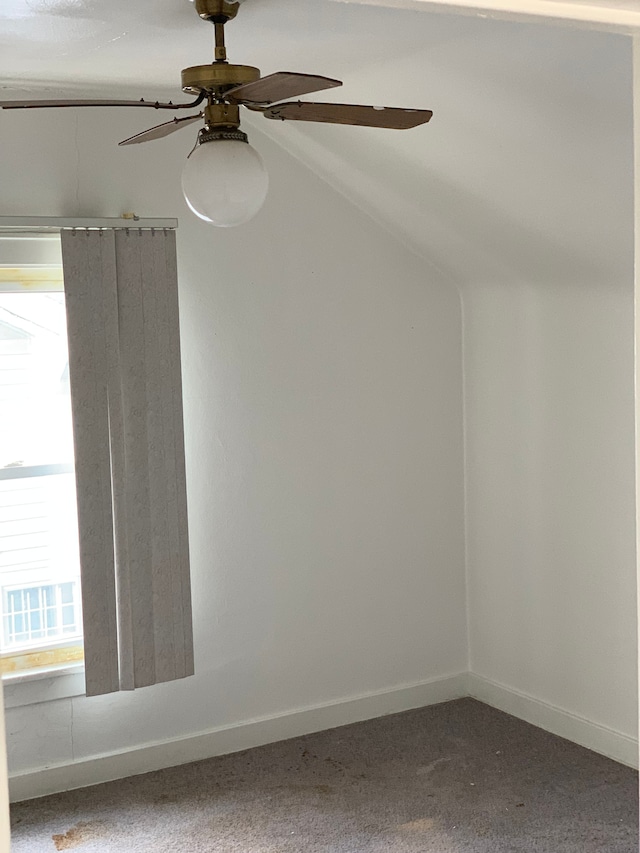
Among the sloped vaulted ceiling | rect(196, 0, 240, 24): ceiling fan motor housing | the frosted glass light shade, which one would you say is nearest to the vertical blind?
the sloped vaulted ceiling

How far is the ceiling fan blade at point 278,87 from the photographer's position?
1606 mm

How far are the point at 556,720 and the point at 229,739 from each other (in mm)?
1275

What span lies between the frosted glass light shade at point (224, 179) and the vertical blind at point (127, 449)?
4.16ft

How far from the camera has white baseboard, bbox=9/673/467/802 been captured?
327 centimetres

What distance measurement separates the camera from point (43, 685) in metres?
3.25

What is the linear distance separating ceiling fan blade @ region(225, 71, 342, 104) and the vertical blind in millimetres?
1355

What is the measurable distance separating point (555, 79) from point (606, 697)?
227cm

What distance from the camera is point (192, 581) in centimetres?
348

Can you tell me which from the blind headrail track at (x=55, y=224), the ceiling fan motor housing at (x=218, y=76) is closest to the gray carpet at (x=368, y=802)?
the blind headrail track at (x=55, y=224)

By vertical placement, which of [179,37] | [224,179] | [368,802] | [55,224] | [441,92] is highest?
[179,37]

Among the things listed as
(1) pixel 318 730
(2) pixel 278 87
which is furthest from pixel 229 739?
(2) pixel 278 87

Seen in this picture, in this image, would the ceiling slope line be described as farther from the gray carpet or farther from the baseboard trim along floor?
the baseboard trim along floor

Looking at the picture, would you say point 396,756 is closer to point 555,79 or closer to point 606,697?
point 606,697

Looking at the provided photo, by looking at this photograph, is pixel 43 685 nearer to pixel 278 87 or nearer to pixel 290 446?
pixel 290 446
